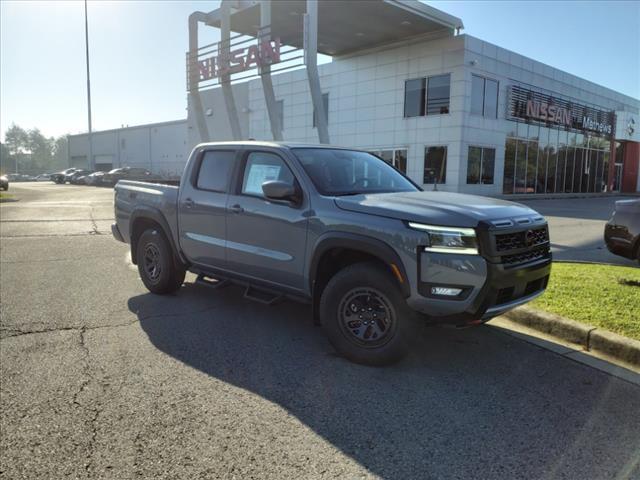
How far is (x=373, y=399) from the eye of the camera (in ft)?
11.5

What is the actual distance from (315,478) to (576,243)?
32.3ft

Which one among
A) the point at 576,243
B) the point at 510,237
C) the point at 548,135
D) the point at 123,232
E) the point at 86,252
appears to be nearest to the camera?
the point at 510,237

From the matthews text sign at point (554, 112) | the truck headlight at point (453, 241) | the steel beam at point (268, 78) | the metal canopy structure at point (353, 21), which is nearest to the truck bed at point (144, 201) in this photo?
the truck headlight at point (453, 241)

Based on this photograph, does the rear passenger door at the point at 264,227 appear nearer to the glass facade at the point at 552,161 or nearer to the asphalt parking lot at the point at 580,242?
the asphalt parking lot at the point at 580,242

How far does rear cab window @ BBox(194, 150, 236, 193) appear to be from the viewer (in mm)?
5352

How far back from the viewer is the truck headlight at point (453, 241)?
3604 mm

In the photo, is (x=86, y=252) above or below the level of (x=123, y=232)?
below

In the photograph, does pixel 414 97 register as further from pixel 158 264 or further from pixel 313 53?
pixel 158 264

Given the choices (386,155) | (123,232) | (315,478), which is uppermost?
(386,155)

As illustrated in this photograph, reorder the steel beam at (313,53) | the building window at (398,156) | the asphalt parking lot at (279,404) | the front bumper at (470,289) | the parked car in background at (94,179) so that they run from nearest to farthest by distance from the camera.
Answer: the asphalt parking lot at (279,404) → the front bumper at (470,289) → the steel beam at (313,53) → the building window at (398,156) → the parked car in background at (94,179)

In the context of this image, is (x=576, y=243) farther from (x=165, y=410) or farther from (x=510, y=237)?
(x=165, y=410)

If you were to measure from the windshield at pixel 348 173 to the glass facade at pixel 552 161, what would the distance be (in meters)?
24.5

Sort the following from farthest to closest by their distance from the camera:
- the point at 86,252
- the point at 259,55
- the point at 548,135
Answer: the point at 548,135
the point at 259,55
the point at 86,252

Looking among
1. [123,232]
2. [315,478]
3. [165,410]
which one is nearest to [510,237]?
[315,478]
